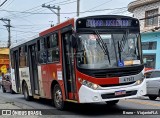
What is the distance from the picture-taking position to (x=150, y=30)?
29.0 metres

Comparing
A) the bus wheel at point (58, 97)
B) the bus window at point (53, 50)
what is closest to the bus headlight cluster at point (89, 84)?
the bus wheel at point (58, 97)

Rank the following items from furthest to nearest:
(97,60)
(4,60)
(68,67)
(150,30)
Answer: (4,60)
(150,30)
(68,67)
(97,60)

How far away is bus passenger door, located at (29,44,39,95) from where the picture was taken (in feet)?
48.8

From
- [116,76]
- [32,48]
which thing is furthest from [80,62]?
[32,48]

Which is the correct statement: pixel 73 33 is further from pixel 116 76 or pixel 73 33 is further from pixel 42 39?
pixel 42 39

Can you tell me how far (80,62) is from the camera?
405 inches

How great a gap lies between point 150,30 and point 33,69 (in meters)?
16.2

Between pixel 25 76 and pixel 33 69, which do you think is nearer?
pixel 33 69

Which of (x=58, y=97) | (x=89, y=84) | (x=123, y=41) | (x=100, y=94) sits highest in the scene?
(x=123, y=41)

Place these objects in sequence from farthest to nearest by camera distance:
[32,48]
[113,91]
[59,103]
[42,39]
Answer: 1. [32,48]
2. [42,39]
3. [59,103]
4. [113,91]

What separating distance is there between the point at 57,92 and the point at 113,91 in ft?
8.96

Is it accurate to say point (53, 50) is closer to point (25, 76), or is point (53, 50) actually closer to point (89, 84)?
point (89, 84)

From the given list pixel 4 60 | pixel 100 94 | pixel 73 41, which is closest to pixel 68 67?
pixel 73 41

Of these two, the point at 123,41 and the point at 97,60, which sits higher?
the point at 123,41
